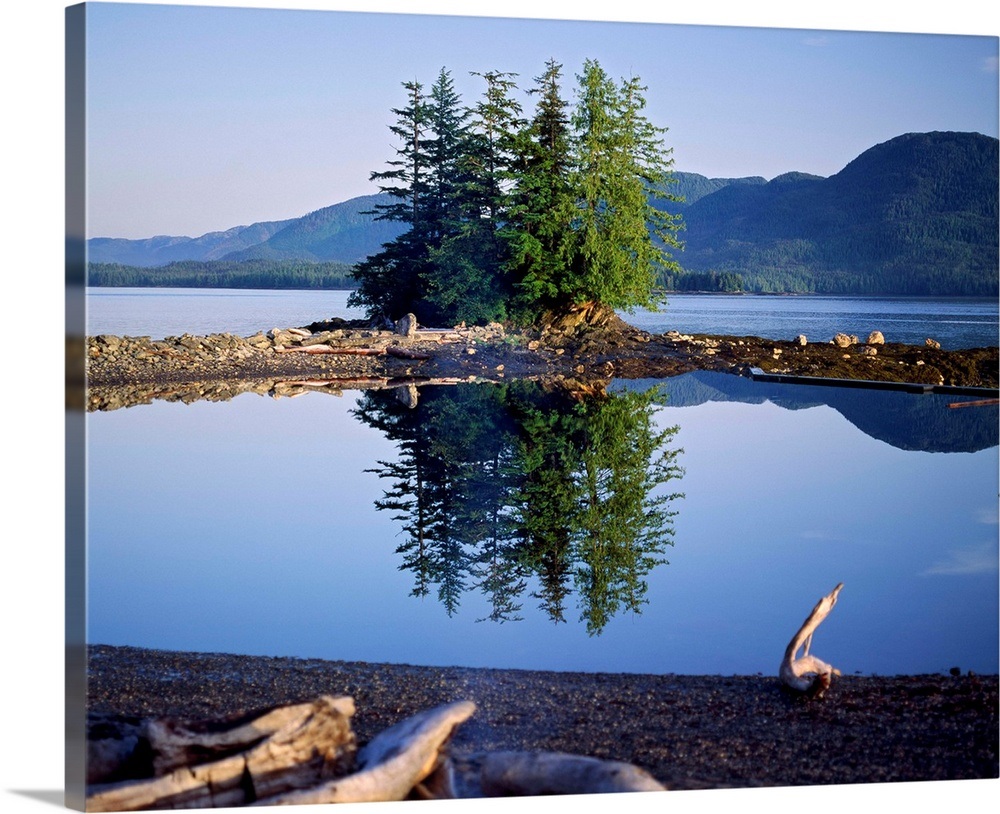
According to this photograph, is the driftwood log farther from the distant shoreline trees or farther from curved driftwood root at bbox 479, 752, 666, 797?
the distant shoreline trees

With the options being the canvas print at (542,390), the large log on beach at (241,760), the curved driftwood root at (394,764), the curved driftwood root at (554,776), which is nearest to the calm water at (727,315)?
the canvas print at (542,390)

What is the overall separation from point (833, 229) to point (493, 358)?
229 cm

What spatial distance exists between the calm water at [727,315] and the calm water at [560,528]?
1.34 ft

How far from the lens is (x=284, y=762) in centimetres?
601

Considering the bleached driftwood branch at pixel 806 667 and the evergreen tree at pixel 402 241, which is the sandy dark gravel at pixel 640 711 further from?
the evergreen tree at pixel 402 241

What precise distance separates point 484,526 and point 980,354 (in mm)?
3049

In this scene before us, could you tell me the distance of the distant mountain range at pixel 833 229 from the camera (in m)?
7.72

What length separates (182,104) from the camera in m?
7.27

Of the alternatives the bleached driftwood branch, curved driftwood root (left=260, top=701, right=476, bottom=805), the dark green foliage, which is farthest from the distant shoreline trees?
curved driftwood root (left=260, top=701, right=476, bottom=805)

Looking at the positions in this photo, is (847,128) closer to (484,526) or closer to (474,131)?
(474,131)

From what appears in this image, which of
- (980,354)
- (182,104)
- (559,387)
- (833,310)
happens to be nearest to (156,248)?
(182,104)

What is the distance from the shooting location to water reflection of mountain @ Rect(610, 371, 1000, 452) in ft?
27.1

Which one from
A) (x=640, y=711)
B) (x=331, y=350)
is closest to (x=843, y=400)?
(x=640, y=711)

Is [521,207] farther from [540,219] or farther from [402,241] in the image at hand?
[402,241]
